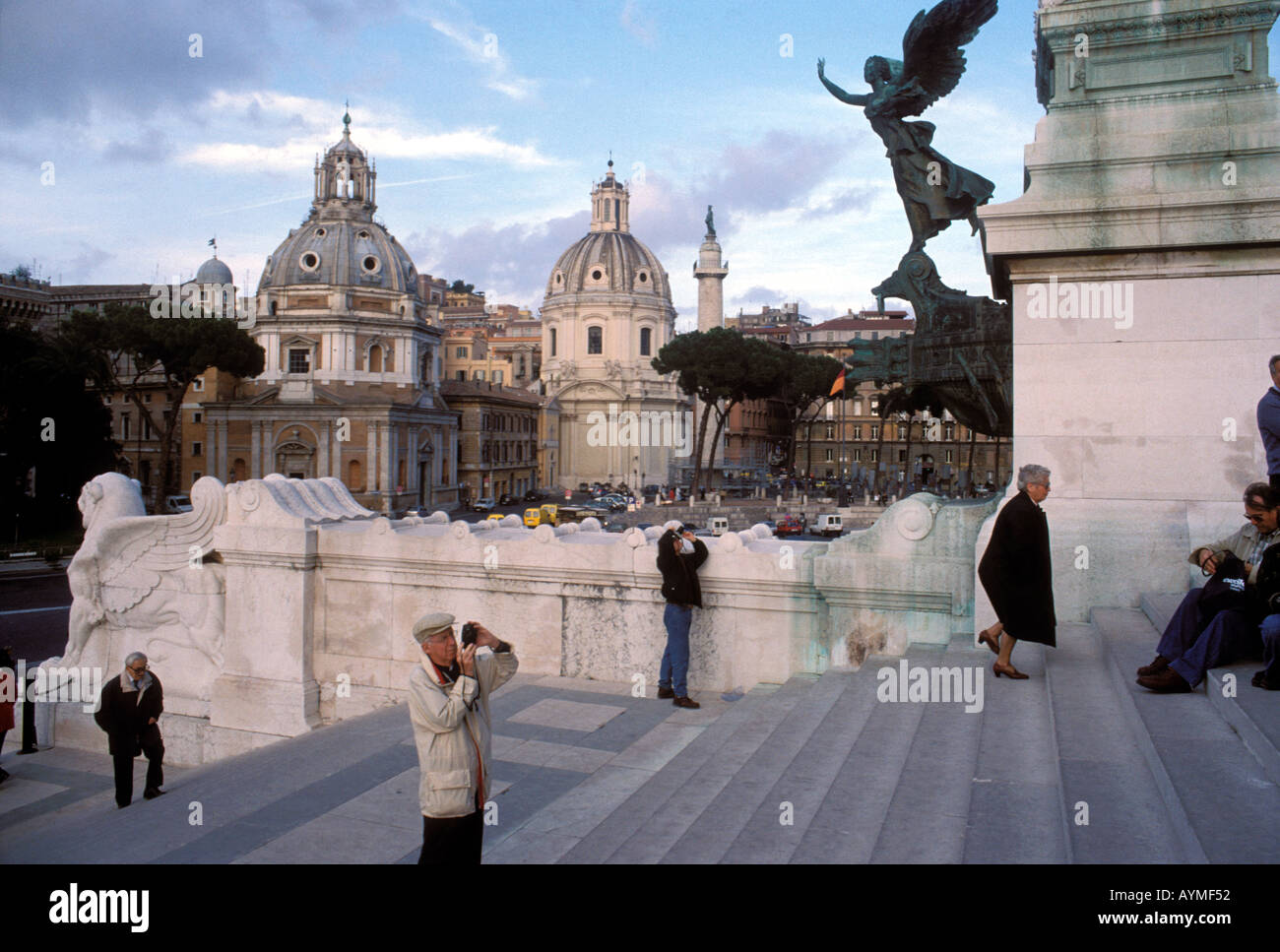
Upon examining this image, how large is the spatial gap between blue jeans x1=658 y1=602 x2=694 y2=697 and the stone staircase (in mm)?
1345

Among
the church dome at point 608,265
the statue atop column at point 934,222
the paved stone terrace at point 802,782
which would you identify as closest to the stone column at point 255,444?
the church dome at point 608,265

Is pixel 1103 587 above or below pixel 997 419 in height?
below

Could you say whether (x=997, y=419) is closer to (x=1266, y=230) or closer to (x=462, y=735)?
(x=1266, y=230)

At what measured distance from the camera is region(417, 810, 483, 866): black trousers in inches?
142

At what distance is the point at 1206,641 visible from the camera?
4289 millimetres

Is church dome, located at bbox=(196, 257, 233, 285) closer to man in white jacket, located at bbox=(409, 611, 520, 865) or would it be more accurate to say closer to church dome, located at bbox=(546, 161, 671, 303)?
church dome, located at bbox=(546, 161, 671, 303)

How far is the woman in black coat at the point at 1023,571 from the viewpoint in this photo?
522cm

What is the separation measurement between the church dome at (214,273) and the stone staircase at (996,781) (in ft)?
269

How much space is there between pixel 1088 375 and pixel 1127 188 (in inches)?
47.3

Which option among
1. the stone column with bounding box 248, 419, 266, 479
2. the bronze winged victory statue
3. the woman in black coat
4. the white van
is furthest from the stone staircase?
Result: the stone column with bounding box 248, 419, 266, 479

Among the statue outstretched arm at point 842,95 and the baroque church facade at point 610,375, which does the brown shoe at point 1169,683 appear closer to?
the statue outstretched arm at point 842,95

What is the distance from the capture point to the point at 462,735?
3656 mm

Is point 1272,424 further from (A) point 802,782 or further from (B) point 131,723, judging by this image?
(B) point 131,723
